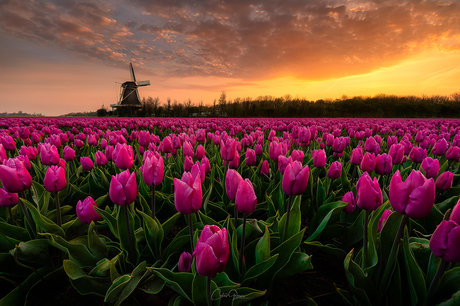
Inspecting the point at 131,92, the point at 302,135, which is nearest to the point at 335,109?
the point at 131,92

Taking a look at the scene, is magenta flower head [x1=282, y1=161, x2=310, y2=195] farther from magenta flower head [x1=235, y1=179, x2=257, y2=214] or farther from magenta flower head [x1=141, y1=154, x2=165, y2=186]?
magenta flower head [x1=141, y1=154, x2=165, y2=186]

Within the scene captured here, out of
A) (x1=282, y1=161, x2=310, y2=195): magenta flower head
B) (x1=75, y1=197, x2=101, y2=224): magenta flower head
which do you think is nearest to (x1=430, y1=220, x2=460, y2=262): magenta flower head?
(x1=282, y1=161, x2=310, y2=195): magenta flower head

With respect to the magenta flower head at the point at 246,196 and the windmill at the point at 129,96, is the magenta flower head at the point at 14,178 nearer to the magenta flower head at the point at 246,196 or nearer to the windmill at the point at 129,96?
the magenta flower head at the point at 246,196

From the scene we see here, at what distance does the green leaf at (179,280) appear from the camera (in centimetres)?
113

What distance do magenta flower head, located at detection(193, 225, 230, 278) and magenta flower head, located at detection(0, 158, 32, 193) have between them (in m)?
1.40

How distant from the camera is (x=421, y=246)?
1.31 metres

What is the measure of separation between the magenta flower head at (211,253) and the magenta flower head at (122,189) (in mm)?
664

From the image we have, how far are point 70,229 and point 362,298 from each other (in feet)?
6.99

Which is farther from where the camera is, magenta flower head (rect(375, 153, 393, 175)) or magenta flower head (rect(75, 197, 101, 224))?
magenta flower head (rect(375, 153, 393, 175))

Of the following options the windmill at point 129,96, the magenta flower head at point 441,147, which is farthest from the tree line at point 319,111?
the magenta flower head at point 441,147

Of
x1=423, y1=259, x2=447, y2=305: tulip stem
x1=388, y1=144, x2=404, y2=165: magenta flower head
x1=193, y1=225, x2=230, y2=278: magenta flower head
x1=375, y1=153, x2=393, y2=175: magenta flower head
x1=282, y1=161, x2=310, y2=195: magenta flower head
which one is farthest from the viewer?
x1=388, y1=144, x2=404, y2=165: magenta flower head

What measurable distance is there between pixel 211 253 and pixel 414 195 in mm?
950

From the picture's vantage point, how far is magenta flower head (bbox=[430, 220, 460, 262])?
894mm

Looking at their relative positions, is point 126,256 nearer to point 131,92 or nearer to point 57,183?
point 57,183
